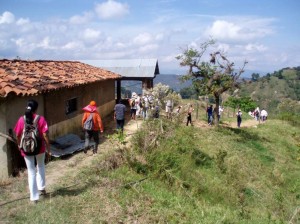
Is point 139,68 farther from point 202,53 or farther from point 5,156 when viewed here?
point 5,156

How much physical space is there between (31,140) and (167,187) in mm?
4101

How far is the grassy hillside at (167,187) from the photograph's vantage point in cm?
642

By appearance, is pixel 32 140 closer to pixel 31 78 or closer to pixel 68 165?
pixel 68 165

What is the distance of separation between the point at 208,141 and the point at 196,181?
6.30 m

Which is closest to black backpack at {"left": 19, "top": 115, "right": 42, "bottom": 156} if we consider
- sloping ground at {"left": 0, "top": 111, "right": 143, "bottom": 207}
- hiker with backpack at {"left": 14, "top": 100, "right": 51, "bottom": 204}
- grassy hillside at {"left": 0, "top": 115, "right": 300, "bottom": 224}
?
hiker with backpack at {"left": 14, "top": 100, "right": 51, "bottom": 204}

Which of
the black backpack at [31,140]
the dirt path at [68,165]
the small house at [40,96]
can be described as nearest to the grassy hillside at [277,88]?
the small house at [40,96]

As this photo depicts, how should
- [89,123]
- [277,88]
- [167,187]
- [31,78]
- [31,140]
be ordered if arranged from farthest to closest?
[277,88] → [31,78] → [89,123] → [167,187] → [31,140]

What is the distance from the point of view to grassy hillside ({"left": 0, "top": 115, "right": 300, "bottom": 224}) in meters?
6.42

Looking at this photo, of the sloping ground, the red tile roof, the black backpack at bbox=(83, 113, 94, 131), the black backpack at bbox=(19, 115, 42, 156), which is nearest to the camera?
the black backpack at bbox=(19, 115, 42, 156)

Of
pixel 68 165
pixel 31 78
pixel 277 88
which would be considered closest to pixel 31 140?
pixel 68 165

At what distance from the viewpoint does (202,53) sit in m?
18.7

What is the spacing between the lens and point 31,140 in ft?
19.4

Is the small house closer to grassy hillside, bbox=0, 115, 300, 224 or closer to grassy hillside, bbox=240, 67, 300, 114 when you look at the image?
grassy hillside, bbox=0, 115, 300, 224

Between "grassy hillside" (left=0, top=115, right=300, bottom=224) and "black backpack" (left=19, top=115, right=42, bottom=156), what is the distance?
1.15m
